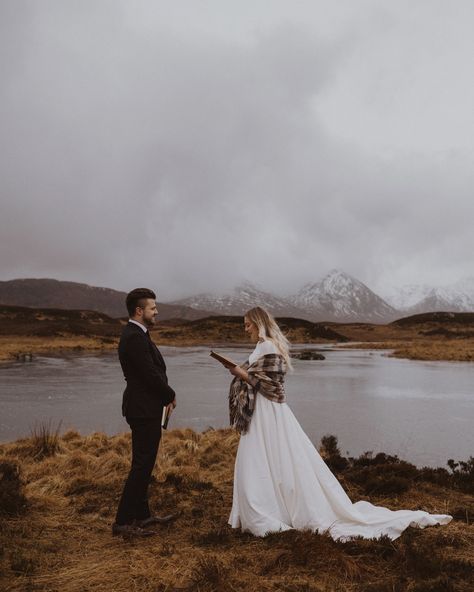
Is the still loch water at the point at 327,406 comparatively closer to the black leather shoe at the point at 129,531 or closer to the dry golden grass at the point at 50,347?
the black leather shoe at the point at 129,531

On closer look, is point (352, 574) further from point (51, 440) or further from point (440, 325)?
point (440, 325)

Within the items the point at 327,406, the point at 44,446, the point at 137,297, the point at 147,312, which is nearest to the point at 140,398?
the point at 147,312

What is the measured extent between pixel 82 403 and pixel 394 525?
1369 centimetres

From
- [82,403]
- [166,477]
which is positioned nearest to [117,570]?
[166,477]

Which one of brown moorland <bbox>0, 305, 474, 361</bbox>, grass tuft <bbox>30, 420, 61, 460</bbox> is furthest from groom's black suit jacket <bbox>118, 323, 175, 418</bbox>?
brown moorland <bbox>0, 305, 474, 361</bbox>

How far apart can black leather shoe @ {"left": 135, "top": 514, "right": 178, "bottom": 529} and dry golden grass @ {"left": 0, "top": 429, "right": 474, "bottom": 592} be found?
11 centimetres

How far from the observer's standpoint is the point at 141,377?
16.8 ft

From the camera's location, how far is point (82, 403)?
1678 centimetres

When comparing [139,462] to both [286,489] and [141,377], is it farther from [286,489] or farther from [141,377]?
[286,489]

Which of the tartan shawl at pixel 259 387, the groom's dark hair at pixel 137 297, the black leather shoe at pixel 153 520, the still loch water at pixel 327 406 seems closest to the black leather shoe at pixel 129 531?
the black leather shoe at pixel 153 520

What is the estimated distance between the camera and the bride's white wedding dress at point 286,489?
4.95m

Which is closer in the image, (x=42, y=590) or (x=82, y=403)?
(x=42, y=590)

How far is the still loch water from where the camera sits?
1140 cm

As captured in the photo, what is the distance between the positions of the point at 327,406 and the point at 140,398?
38.9ft
